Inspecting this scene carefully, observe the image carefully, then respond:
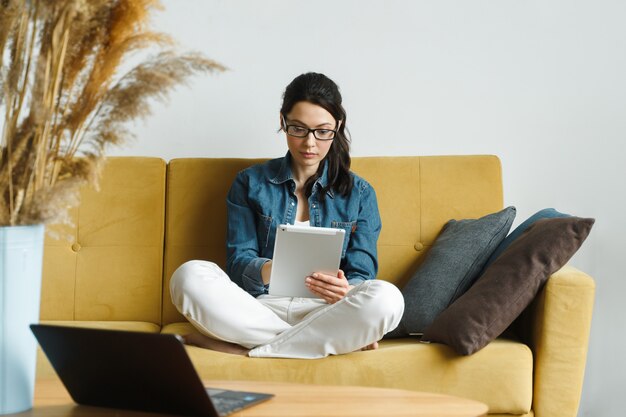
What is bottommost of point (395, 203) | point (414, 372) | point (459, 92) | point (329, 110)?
point (414, 372)

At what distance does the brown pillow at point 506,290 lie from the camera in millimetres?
2236

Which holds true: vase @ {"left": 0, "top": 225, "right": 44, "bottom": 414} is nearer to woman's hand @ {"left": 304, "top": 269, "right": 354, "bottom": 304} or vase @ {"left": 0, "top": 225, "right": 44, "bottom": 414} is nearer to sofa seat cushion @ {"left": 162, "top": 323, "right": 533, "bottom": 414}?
sofa seat cushion @ {"left": 162, "top": 323, "right": 533, "bottom": 414}

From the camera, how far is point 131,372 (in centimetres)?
125

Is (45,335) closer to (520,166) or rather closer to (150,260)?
(150,260)

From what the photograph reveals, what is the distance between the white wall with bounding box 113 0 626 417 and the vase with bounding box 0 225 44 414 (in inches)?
75.0

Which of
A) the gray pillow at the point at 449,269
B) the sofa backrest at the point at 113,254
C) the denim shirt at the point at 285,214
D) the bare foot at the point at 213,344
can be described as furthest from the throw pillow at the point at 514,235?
the sofa backrest at the point at 113,254

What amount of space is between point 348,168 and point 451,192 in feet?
1.16

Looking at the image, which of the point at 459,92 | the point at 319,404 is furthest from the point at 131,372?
the point at 459,92

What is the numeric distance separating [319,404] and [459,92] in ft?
6.83

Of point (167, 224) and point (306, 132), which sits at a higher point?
point (306, 132)

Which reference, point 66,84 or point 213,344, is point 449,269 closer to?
point 213,344

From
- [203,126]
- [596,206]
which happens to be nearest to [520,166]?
[596,206]

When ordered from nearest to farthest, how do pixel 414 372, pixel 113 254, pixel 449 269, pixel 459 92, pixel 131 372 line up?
pixel 131 372 < pixel 414 372 < pixel 449 269 < pixel 113 254 < pixel 459 92

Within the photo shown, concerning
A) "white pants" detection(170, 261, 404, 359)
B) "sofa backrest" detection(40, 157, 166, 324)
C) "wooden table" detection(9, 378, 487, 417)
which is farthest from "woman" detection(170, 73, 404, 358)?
"wooden table" detection(9, 378, 487, 417)
